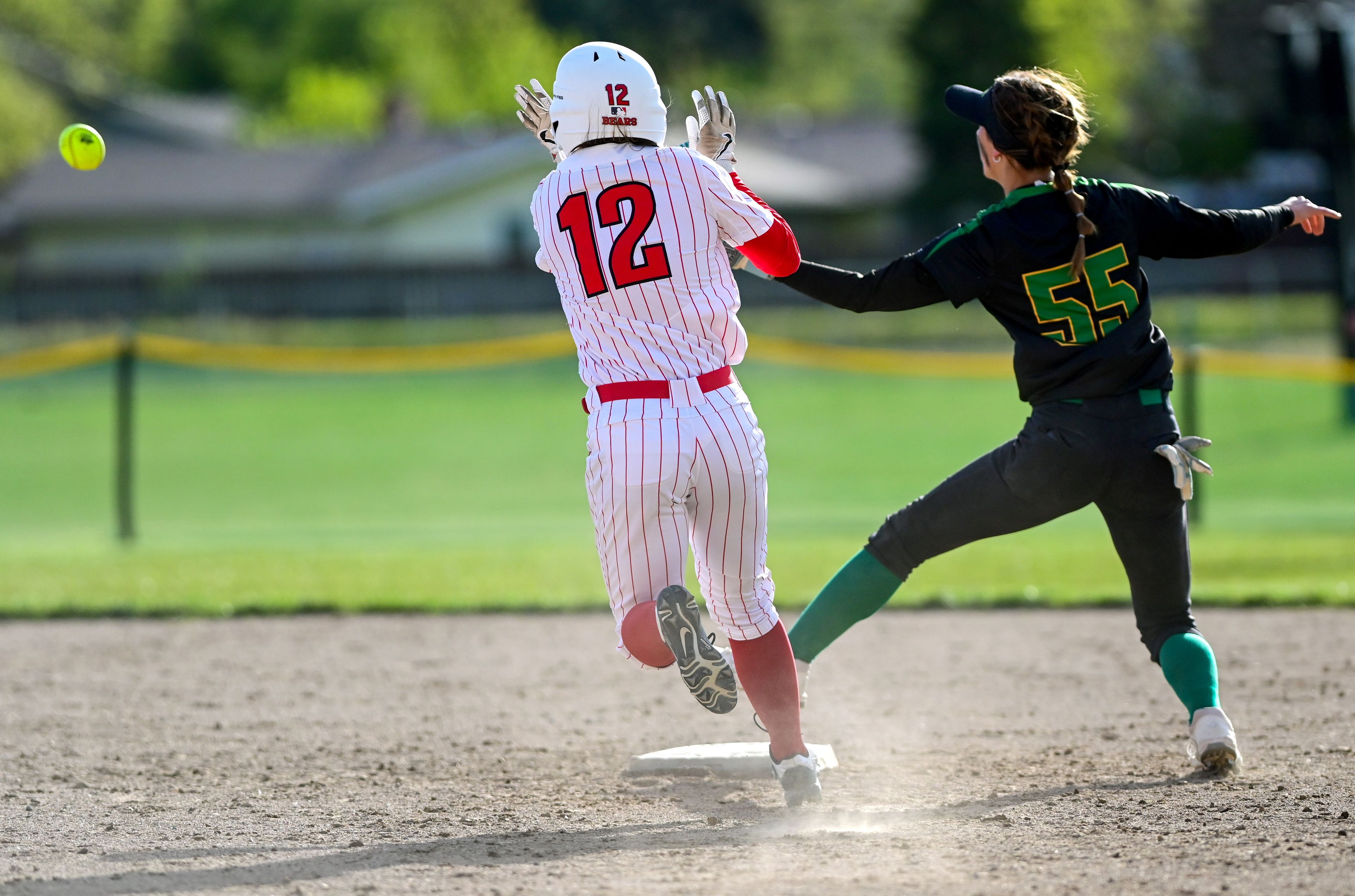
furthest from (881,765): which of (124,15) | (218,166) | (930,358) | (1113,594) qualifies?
(124,15)

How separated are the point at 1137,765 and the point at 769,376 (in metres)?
20.5

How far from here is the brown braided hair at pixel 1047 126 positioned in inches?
167

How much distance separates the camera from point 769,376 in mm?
25141

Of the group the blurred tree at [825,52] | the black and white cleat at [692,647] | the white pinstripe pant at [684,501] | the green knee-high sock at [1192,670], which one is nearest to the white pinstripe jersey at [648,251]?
the white pinstripe pant at [684,501]

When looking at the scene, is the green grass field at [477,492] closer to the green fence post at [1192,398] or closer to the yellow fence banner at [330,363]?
the green fence post at [1192,398]

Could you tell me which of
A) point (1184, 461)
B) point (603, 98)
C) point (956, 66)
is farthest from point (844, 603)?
point (956, 66)

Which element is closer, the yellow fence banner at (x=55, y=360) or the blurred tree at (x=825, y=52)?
the yellow fence banner at (x=55, y=360)

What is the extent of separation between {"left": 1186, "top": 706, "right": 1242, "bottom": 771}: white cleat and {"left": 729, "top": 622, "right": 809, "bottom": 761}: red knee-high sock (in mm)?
1154

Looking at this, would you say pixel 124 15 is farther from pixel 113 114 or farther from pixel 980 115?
pixel 980 115

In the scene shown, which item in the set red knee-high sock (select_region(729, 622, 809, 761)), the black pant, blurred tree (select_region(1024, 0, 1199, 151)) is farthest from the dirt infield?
blurred tree (select_region(1024, 0, 1199, 151))

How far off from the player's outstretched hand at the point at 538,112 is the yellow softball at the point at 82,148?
5.08ft

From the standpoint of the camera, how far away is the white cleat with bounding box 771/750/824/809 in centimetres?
425

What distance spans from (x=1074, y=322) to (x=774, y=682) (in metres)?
1.27

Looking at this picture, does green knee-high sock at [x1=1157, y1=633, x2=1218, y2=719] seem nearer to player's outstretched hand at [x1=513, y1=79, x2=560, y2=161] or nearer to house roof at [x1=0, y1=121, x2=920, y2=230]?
player's outstretched hand at [x1=513, y1=79, x2=560, y2=161]
